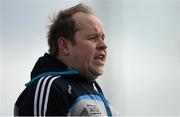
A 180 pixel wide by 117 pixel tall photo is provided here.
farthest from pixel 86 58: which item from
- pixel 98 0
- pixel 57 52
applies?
pixel 98 0

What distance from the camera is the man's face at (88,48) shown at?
1.12 m

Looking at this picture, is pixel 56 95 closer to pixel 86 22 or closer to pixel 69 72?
pixel 69 72

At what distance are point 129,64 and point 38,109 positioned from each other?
3.23 ft

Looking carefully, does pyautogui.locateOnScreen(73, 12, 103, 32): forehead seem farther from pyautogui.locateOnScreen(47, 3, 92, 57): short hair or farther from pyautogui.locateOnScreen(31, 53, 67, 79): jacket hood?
pyautogui.locateOnScreen(31, 53, 67, 79): jacket hood

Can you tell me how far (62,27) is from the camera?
1.17 metres

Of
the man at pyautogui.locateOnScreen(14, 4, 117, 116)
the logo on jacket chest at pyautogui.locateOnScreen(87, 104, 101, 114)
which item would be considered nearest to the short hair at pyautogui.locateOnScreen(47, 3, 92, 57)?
the man at pyautogui.locateOnScreen(14, 4, 117, 116)

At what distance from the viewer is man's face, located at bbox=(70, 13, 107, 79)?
44.0 inches

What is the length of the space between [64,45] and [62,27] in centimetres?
8

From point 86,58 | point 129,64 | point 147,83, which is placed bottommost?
point 147,83

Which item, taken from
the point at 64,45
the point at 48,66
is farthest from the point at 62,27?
the point at 48,66

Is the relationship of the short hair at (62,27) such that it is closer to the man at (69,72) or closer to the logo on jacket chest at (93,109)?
the man at (69,72)

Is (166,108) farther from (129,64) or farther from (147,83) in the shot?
(129,64)

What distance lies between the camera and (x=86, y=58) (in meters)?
1.12

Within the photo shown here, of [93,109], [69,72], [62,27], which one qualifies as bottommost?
[93,109]
